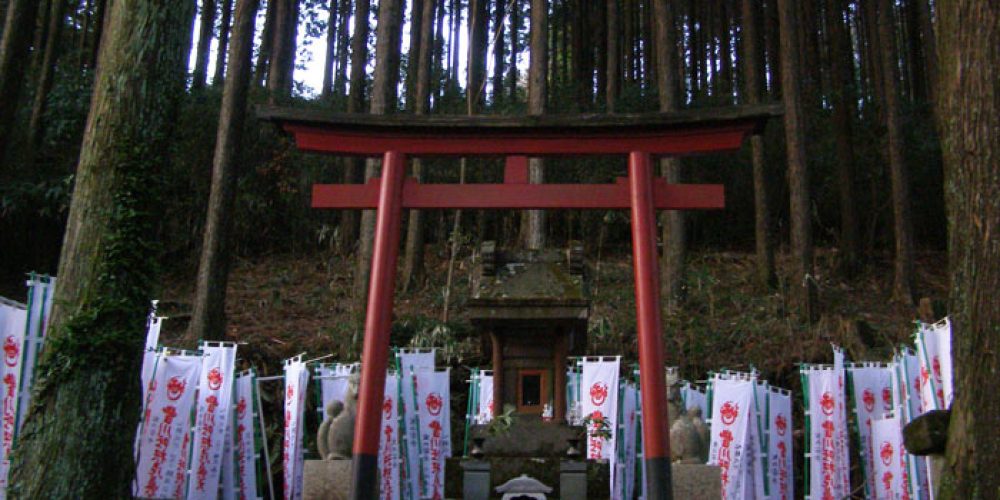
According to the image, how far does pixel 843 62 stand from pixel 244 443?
1519 cm

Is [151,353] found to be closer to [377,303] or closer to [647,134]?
[377,303]

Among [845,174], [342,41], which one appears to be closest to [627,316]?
[845,174]

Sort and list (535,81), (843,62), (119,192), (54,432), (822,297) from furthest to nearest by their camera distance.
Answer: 1. (843,62)
2. (822,297)
3. (535,81)
4. (119,192)
5. (54,432)

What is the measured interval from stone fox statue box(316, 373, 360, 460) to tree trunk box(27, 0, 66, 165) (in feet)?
34.9

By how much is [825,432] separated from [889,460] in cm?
81

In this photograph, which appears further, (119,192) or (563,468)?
(563,468)

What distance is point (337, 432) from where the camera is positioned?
32.6 ft

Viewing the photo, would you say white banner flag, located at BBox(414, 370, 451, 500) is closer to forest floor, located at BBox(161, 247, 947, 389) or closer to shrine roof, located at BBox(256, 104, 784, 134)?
forest floor, located at BBox(161, 247, 947, 389)

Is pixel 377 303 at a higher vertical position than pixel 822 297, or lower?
lower

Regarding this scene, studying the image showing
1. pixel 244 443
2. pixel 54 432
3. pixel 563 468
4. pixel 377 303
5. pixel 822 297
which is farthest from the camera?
pixel 822 297

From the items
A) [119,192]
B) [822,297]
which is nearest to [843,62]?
[822,297]

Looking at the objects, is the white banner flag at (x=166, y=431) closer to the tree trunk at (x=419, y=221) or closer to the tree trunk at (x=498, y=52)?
the tree trunk at (x=419, y=221)

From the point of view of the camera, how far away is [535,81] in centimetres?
1412

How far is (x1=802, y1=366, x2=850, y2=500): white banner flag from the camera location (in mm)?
10789
